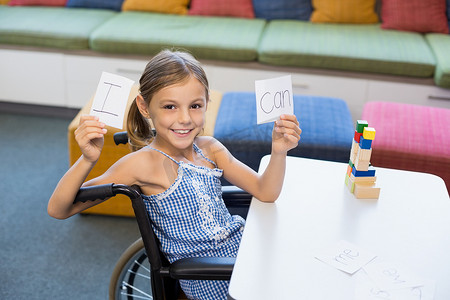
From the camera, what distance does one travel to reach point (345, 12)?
3.38m

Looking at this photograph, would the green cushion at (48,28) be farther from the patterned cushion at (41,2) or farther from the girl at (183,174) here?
the girl at (183,174)

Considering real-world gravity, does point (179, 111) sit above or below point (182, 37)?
above

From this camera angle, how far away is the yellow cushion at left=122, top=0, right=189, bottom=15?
11.5 feet

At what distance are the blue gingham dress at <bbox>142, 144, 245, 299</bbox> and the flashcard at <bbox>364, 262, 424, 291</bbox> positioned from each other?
386mm

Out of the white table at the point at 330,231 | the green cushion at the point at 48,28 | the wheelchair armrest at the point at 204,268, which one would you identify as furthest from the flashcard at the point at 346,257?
the green cushion at the point at 48,28

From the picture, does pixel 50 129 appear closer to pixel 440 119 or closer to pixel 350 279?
pixel 440 119

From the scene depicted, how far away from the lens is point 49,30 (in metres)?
3.21

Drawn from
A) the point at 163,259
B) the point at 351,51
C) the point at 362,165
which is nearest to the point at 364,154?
the point at 362,165

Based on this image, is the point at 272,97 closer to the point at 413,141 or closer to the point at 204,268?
the point at 204,268

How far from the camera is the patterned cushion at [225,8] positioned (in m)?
3.45

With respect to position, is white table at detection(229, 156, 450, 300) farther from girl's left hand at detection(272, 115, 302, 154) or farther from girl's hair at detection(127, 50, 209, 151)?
girl's hair at detection(127, 50, 209, 151)

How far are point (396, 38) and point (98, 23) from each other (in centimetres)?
169

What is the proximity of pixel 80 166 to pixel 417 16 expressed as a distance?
258 cm

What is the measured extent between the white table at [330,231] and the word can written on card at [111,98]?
392 millimetres
